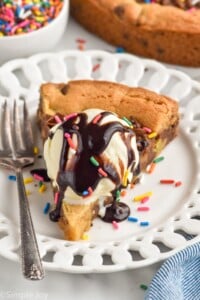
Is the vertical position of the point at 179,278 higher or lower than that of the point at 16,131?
lower

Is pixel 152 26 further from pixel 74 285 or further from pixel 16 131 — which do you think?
pixel 74 285

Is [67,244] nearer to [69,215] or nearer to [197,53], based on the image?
[69,215]

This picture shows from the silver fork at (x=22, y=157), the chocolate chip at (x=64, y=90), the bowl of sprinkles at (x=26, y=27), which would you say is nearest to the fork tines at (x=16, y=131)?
the silver fork at (x=22, y=157)

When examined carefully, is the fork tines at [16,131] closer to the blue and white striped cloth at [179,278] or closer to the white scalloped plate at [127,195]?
the white scalloped plate at [127,195]

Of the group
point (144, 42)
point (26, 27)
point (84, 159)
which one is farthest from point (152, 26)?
point (84, 159)

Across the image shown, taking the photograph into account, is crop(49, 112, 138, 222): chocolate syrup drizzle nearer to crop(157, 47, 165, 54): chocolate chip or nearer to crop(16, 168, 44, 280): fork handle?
crop(16, 168, 44, 280): fork handle

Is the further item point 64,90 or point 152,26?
point 152,26
